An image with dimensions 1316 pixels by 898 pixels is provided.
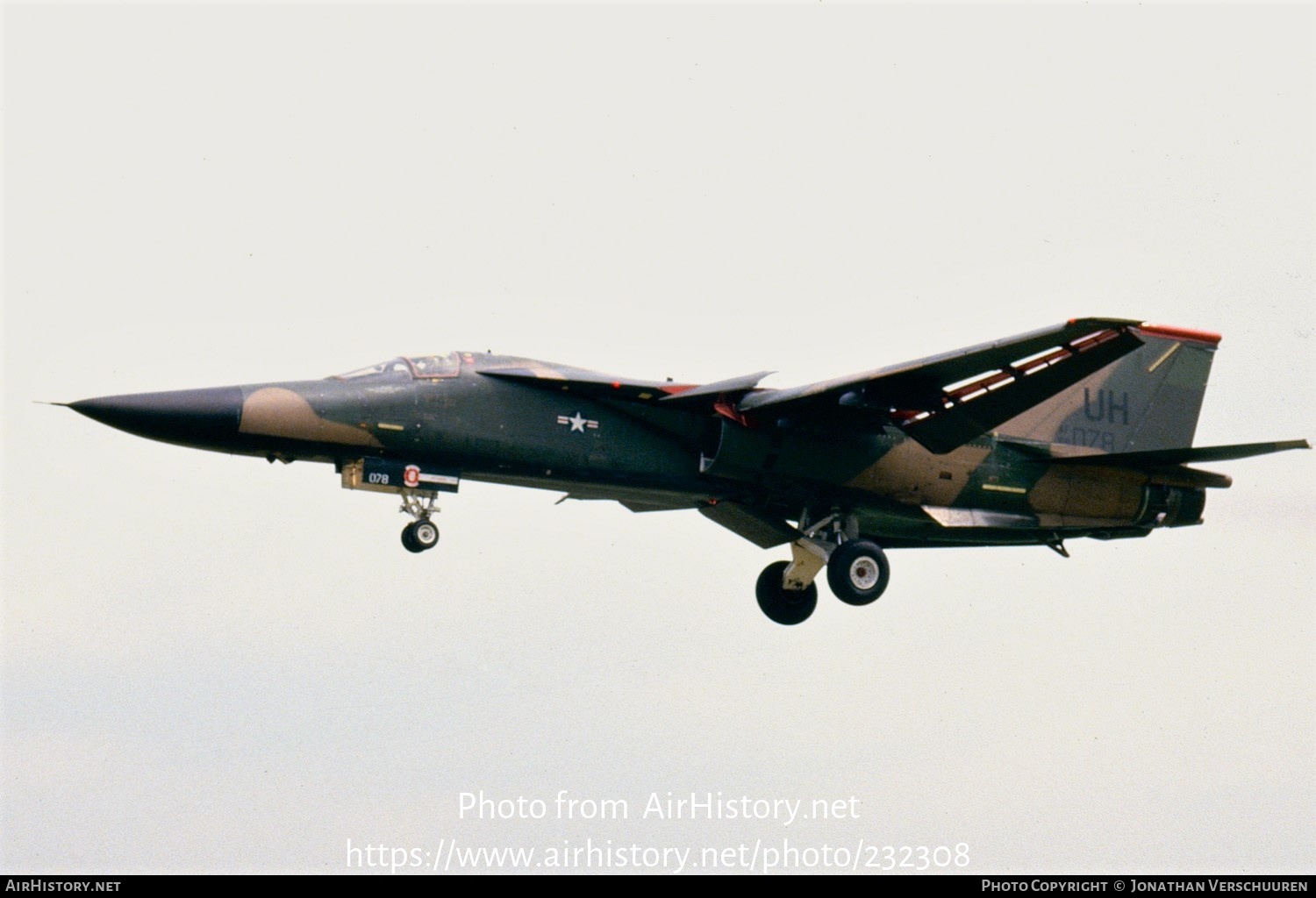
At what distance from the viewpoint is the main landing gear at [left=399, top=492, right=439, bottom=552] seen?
905 inches

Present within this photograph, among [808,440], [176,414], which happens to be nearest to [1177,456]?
[808,440]

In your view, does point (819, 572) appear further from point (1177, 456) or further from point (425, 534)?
point (425, 534)

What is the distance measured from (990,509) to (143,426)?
11.8 m

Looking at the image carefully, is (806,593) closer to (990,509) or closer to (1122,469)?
(990,509)

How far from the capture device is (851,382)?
2328cm

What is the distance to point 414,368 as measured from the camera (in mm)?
23406

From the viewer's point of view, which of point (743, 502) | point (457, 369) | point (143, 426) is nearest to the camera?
point (143, 426)

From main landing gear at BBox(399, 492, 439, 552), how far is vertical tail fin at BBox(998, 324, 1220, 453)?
9.51 meters

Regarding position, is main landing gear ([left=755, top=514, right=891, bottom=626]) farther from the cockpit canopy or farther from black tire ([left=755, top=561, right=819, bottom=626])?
the cockpit canopy

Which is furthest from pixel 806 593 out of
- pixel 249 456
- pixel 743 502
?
pixel 249 456

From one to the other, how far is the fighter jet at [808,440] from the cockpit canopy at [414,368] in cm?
3

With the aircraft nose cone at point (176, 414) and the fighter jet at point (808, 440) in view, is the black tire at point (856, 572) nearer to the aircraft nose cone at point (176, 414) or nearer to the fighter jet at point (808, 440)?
the fighter jet at point (808, 440)

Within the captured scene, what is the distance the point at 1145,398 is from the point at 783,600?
6.38m

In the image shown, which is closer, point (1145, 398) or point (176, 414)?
point (176, 414)
